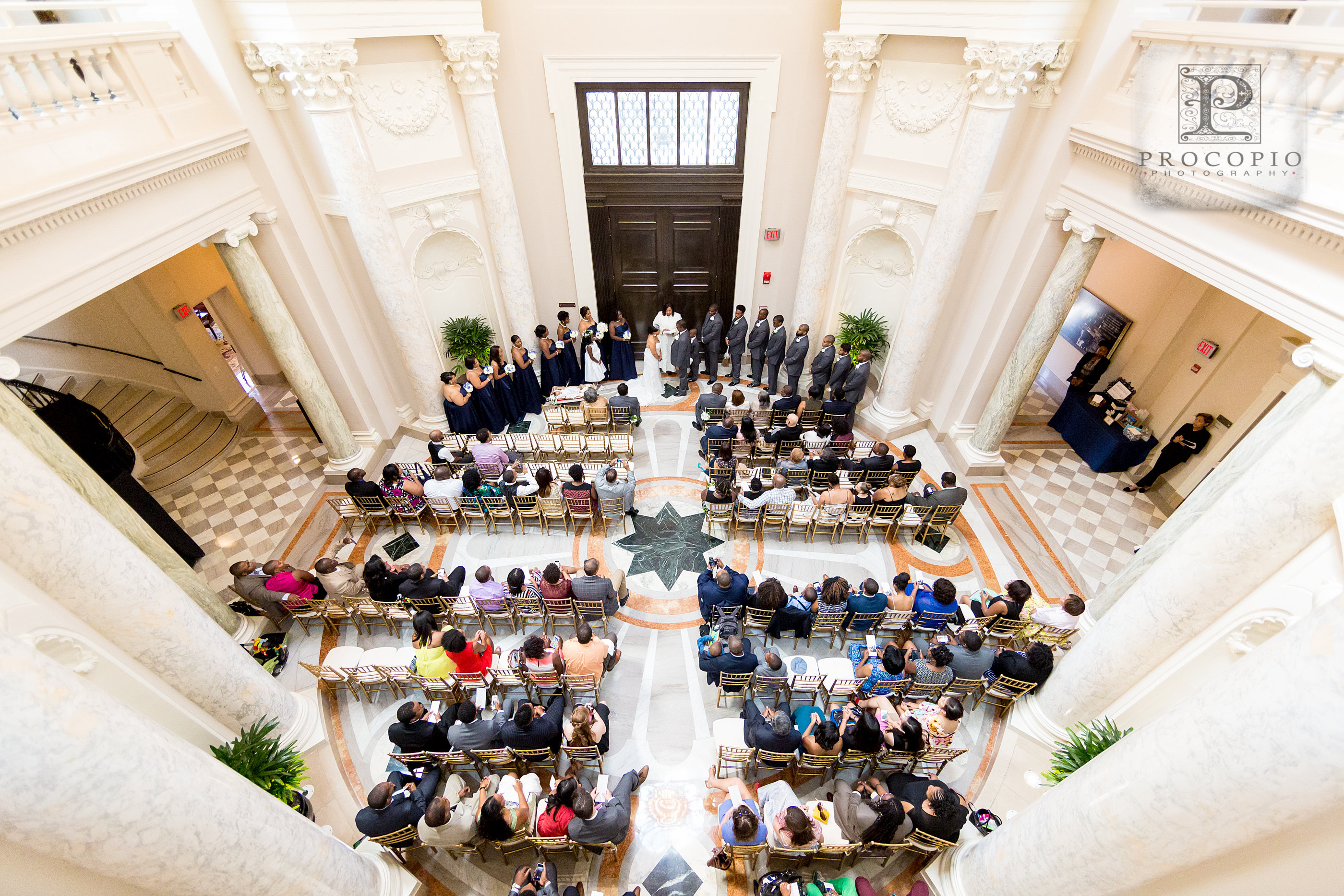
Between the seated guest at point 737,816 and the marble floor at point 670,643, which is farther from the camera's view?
the marble floor at point 670,643

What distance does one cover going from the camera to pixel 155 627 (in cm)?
445

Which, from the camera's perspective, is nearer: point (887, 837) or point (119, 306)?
point (887, 837)

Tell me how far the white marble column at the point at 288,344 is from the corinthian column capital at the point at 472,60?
374 centimetres

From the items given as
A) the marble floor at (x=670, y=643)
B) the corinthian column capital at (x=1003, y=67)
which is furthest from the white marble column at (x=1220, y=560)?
the corinthian column capital at (x=1003, y=67)

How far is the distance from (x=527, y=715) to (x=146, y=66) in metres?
7.85

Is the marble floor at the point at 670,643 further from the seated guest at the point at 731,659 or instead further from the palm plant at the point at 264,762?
the palm plant at the point at 264,762

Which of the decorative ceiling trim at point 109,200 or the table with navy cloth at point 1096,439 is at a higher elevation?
the decorative ceiling trim at point 109,200

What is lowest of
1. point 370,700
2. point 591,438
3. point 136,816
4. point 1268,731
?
point 370,700

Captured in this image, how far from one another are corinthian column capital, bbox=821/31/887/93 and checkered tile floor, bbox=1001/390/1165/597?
6914 mm

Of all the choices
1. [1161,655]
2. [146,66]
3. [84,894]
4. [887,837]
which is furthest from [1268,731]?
[146,66]

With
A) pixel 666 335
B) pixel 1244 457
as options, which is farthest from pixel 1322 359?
pixel 666 335

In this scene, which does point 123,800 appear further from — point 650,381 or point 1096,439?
point 1096,439

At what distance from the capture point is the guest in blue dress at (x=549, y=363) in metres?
11.0

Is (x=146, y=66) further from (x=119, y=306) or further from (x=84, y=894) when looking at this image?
(x=84, y=894)
